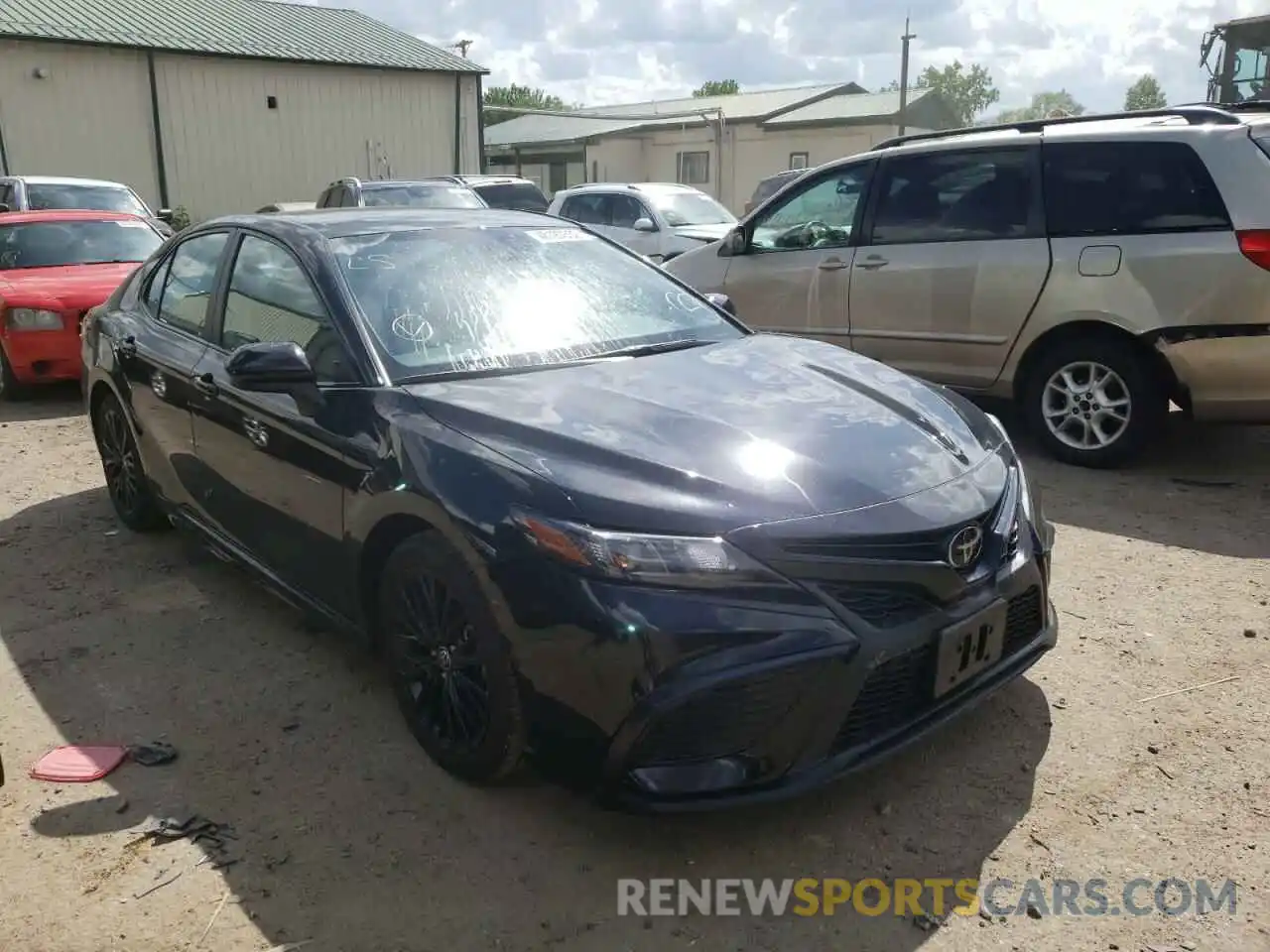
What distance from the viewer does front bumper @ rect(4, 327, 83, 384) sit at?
781 cm

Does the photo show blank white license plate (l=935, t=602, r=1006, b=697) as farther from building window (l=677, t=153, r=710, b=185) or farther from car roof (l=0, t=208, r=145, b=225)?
building window (l=677, t=153, r=710, b=185)

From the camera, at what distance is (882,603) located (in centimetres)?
252

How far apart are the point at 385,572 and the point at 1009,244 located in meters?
4.31

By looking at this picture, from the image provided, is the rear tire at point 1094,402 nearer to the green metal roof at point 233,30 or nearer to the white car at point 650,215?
the white car at point 650,215

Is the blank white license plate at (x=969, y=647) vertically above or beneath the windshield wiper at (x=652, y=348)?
beneath

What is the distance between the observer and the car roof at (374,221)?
375 cm

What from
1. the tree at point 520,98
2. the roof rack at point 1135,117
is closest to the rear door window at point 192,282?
the roof rack at point 1135,117

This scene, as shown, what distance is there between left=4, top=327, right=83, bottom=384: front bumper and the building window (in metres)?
28.7

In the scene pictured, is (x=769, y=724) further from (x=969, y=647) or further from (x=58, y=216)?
(x=58, y=216)

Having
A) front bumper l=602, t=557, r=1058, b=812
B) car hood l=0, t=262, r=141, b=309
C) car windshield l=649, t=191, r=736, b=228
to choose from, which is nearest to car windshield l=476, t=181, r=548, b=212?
car windshield l=649, t=191, r=736, b=228

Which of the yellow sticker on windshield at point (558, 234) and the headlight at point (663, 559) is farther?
the yellow sticker on windshield at point (558, 234)

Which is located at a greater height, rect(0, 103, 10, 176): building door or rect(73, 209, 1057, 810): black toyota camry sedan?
rect(0, 103, 10, 176): building door

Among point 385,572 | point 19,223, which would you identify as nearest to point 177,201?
point 19,223

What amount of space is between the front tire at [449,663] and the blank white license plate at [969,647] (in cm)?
105
